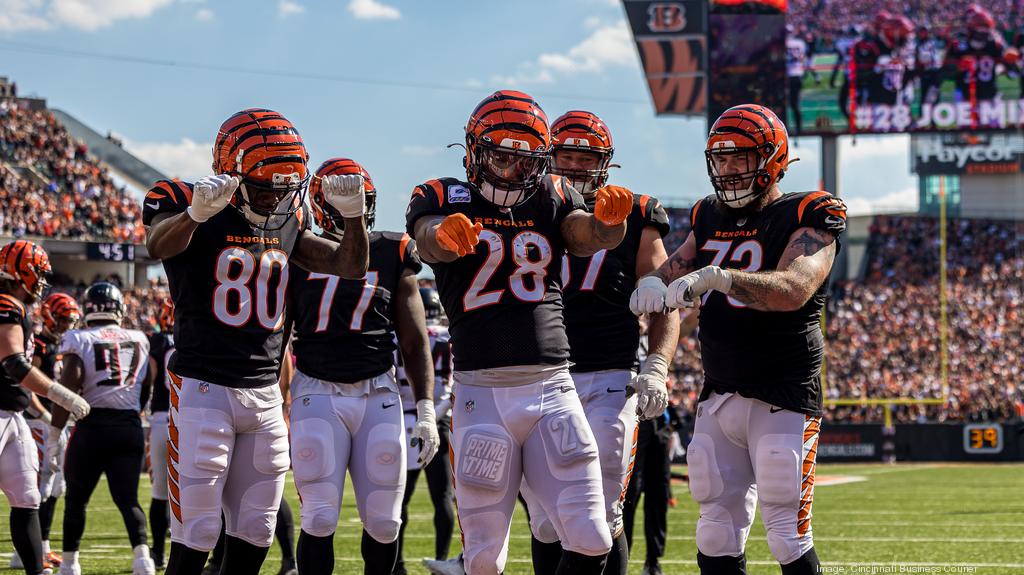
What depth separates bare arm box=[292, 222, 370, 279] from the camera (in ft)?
14.8

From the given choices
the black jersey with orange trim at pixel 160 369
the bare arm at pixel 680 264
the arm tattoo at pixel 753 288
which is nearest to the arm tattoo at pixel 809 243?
the arm tattoo at pixel 753 288

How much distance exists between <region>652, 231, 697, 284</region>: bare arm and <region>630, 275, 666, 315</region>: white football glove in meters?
0.54

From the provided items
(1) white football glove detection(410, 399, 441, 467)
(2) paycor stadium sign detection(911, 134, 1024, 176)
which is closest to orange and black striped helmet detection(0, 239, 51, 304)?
(1) white football glove detection(410, 399, 441, 467)

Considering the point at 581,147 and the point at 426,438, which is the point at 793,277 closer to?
the point at 581,147

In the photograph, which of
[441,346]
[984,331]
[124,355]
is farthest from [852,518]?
[984,331]

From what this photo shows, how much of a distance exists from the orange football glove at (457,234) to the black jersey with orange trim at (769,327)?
3.79 feet

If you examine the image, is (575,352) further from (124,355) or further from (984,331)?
(984,331)

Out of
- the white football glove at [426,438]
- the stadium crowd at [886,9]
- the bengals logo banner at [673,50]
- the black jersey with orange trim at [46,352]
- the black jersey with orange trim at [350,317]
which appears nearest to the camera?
the white football glove at [426,438]

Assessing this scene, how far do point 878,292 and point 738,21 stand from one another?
841 cm

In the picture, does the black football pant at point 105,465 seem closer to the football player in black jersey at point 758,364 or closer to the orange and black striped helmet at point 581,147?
the orange and black striped helmet at point 581,147

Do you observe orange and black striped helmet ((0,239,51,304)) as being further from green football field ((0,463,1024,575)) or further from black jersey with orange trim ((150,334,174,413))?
green football field ((0,463,1024,575))

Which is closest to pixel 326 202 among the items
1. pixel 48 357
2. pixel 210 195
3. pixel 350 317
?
pixel 350 317

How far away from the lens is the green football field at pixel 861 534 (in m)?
8.03

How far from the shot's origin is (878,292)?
3400cm
